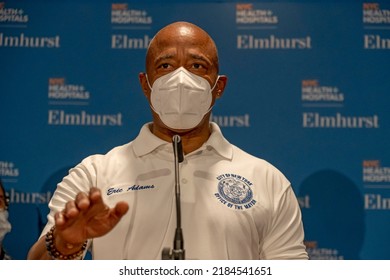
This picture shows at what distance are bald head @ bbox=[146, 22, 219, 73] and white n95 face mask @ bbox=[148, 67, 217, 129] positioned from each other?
0.31ft

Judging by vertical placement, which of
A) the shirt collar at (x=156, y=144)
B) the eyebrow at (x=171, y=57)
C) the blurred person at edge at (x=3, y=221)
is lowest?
the blurred person at edge at (x=3, y=221)

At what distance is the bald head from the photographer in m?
2.13

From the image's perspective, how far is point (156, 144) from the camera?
6.91 feet

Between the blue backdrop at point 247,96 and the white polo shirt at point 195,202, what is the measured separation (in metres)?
0.72

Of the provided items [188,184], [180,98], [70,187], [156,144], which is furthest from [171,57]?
[70,187]

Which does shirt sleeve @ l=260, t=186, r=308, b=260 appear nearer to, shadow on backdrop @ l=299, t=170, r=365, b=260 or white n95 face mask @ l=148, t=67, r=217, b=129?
Answer: white n95 face mask @ l=148, t=67, r=217, b=129

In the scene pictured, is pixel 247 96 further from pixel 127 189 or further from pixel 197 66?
pixel 127 189

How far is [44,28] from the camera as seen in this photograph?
9.62 ft

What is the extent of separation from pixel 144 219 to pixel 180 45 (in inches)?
25.6

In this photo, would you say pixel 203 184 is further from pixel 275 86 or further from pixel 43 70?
pixel 43 70

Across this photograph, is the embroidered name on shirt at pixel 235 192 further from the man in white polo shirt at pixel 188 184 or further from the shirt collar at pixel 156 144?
the shirt collar at pixel 156 144

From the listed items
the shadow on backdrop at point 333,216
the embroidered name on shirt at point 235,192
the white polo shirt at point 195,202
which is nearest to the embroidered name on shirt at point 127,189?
the white polo shirt at point 195,202

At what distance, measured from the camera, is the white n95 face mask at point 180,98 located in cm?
205

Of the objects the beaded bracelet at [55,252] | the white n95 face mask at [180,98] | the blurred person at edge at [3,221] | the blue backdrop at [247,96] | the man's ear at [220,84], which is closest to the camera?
the beaded bracelet at [55,252]
